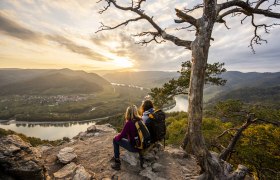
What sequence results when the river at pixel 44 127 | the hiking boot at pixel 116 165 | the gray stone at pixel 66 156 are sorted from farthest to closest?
the river at pixel 44 127 < the gray stone at pixel 66 156 < the hiking boot at pixel 116 165

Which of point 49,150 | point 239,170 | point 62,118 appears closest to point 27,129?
point 62,118

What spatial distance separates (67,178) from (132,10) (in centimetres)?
625

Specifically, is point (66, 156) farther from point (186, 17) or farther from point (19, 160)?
point (186, 17)

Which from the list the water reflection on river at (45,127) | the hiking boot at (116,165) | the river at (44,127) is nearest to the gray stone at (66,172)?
the hiking boot at (116,165)

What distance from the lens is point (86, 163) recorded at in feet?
23.7

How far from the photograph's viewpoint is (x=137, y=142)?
20.0 ft

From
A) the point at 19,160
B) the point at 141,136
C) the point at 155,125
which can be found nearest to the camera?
the point at 19,160

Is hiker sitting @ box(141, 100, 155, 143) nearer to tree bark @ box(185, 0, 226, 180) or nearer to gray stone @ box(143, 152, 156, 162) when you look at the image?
gray stone @ box(143, 152, 156, 162)

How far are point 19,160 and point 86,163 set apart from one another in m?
2.75

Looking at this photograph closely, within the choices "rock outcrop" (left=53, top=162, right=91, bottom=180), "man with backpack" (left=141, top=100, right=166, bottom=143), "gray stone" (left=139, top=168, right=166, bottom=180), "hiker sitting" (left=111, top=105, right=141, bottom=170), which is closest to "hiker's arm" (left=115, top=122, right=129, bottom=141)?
"hiker sitting" (left=111, top=105, right=141, bottom=170)

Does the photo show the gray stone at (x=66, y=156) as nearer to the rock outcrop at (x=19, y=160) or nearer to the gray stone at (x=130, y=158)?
the rock outcrop at (x=19, y=160)

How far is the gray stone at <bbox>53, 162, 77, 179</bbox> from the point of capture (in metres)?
5.93

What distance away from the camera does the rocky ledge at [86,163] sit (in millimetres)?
4854

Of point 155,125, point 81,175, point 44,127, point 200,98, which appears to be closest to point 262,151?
point 155,125
